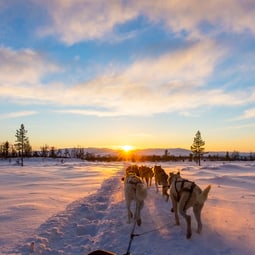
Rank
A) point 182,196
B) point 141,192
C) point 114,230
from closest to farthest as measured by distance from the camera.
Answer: point 182,196, point 114,230, point 141,192

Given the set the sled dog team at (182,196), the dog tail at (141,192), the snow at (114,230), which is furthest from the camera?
the dog tail at (141,192)

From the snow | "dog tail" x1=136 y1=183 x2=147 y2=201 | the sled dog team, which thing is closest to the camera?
the snow

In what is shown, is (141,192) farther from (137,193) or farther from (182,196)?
→ (182,196)

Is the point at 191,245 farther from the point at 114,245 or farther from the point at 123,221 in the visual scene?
the point at 123,221

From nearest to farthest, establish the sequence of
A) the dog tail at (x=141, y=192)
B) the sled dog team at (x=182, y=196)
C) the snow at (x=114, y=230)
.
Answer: the snow at (x=114, y=230) → the sled dog team at (x=182, y=196) → the dog tail at (x=141, y=192)

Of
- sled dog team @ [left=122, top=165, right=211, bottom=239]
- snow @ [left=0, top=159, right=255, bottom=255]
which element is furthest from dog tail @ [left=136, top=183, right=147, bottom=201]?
snow @ [left=0, top=159, right=255, bottom=255]

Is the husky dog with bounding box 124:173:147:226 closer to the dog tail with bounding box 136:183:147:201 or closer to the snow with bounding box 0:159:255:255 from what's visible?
the dog tail with bounding box 136:183:147:201

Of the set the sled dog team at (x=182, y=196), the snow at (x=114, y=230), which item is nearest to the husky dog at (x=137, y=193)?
the sled dog team at (x=182, y=196)

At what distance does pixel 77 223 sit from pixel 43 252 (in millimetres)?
2397

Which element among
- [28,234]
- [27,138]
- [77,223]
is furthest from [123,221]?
[27,138]

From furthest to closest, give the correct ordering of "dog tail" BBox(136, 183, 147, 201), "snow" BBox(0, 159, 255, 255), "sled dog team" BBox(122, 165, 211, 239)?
"dog tail" BBox(136, 183, 147, 201) < "sled dog team" BBox(122, 165, 211, 239) < "snow" BBox(0, 159, 255, 255)

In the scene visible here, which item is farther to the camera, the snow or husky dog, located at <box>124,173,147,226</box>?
husky dog, located at <box>124,173,147,226</box>

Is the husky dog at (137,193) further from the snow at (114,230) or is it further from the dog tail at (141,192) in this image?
the snow at (114,230)

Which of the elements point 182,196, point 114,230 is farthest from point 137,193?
point 182,196
